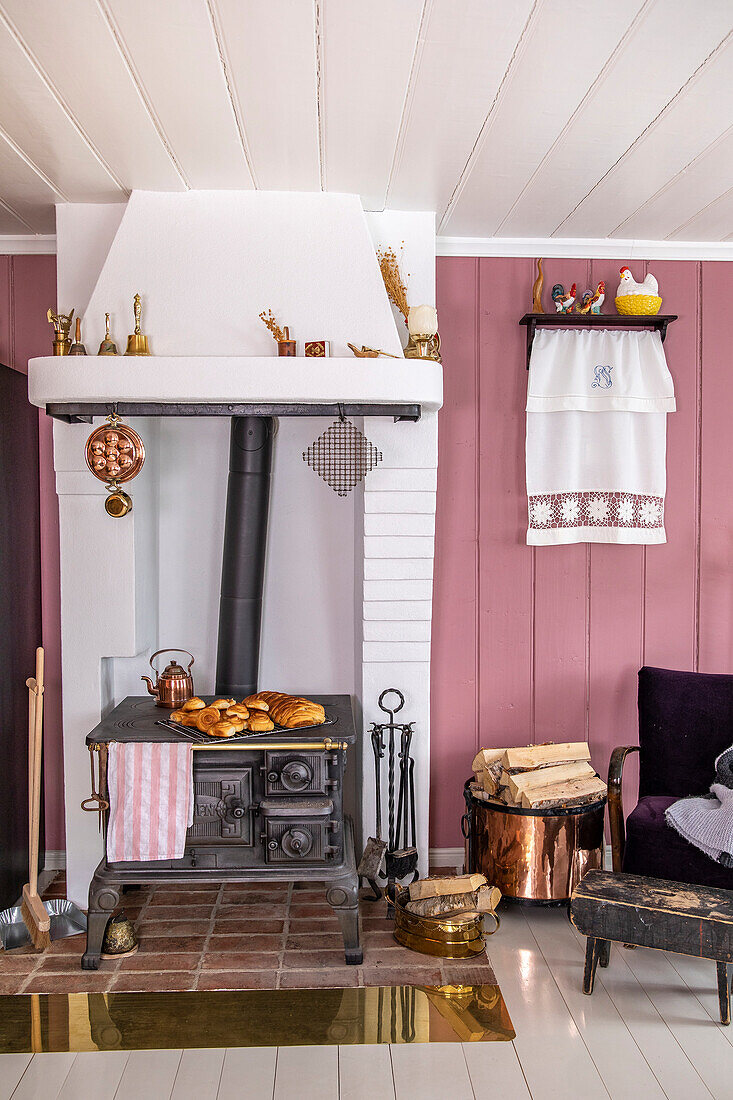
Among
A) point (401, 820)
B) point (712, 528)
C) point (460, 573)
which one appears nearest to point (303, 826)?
point (401, 820)

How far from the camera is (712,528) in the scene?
142 inches

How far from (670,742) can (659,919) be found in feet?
2.78

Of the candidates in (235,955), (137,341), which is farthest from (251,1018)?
(137,341)

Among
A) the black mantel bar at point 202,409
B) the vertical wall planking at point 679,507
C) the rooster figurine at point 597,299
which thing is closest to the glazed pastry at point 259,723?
the black mantel bar at point 202,409

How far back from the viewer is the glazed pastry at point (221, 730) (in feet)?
9.50

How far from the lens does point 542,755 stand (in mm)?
3238

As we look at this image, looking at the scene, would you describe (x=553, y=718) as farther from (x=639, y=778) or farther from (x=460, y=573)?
(x=460, y=573)

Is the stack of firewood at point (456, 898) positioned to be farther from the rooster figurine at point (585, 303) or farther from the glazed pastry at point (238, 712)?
the rooster figurine at point (585, 303)

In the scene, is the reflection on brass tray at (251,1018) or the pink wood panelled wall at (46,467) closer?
the reflection on brass tray at (251,1018)

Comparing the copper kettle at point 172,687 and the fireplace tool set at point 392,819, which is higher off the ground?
the copper kettle at point 172,687

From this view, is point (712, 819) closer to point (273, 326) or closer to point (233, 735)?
point (233, 735)

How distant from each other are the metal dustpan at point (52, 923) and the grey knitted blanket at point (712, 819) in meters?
2.07

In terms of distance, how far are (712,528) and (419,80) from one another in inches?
86.7

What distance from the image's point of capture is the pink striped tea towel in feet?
9.37
